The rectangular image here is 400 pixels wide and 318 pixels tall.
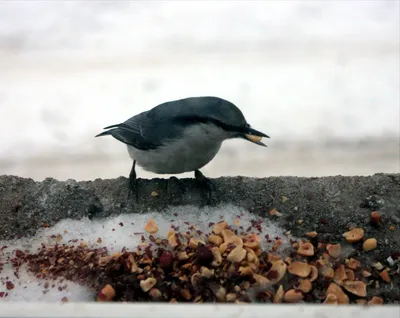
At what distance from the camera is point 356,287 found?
1.43m

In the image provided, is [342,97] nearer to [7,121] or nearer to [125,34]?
[125,34]

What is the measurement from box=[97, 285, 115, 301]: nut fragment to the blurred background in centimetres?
108

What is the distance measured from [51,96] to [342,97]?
1.35 m

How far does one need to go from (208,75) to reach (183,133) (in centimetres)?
106

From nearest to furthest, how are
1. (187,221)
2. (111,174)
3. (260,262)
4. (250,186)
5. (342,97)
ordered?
(260,262)
(187,221)
(250,186)
(111,174)
(342,97)

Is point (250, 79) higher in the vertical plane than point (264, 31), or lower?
lower

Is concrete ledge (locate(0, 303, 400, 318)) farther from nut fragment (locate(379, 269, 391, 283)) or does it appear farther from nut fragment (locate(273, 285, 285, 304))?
nut fragment (locate(379, 269, 391, 283))

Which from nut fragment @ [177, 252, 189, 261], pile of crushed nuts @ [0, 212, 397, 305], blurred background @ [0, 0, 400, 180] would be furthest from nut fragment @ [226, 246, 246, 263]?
blurred background @ [0, 0, 400, 180]

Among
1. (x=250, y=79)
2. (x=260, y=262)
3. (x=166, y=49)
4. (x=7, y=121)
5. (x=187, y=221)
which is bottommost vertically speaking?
(x=260, y=262)

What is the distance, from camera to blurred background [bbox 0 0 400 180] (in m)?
2.52

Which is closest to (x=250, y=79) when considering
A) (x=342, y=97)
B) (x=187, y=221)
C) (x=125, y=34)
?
(x=342, y=97)

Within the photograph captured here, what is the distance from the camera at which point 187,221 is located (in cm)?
→ 170

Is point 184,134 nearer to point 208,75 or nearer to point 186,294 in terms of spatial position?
point 186,294

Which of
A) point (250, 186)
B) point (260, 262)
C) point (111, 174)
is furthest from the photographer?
point (111, 174)
